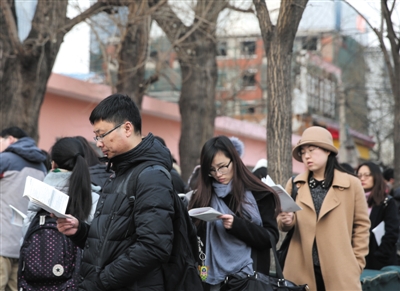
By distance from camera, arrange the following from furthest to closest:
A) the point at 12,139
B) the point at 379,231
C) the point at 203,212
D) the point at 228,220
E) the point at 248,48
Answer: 1. the point at 248,48
2. the point at 379,231
3. the point at 12,139
4. the point at 228,220
5. the point at 203,212

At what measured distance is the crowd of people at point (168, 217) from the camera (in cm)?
376

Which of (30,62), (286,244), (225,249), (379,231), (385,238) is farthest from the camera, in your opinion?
(30,62)

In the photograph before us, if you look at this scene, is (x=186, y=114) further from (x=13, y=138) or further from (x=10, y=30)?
(x=13, y=138)

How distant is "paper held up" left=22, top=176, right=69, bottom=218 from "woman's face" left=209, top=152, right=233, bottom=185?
134cm

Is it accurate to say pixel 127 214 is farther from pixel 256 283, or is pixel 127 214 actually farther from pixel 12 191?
pixel 12 191

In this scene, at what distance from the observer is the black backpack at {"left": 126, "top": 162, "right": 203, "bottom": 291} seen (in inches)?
151

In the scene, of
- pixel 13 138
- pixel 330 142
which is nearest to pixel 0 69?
pixel 13 138

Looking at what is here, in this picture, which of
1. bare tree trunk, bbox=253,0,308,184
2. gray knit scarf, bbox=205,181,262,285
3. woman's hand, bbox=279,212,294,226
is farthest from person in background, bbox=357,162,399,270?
gray knit scarf, bbox=205,181,262,285

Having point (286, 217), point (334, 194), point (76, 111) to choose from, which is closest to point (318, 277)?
point (286, 217)

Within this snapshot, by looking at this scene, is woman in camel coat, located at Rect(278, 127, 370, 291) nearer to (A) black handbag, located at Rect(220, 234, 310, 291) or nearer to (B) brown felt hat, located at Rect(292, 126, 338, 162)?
(B) brown felt hat, located at Rect(292, 126, 338, 162)

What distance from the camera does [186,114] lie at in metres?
14.8

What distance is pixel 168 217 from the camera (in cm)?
374

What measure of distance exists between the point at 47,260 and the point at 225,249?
4.02 feet

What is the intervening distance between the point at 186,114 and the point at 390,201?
23.7 feet
